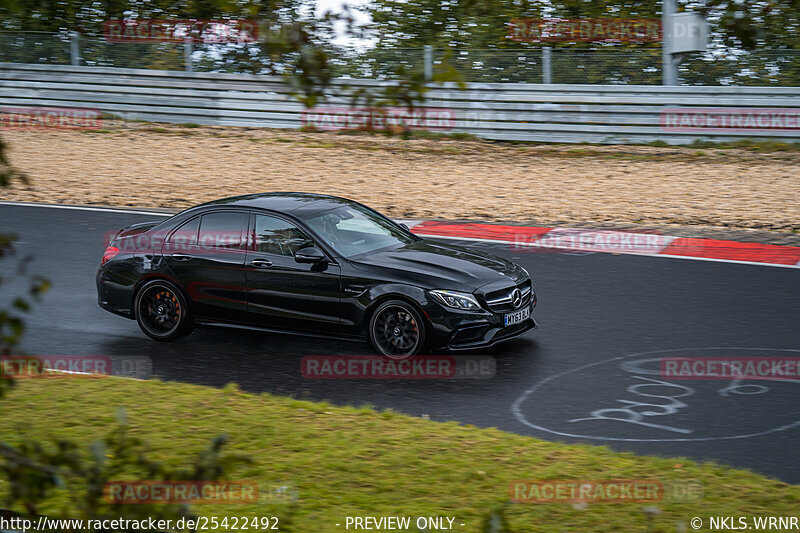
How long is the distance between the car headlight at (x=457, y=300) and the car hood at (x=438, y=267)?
0.18ft

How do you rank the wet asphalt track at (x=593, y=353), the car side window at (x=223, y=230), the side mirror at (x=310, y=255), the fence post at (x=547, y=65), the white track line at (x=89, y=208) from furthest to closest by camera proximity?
the fence post at (x=547, y=65), the white track line at (x=89, y=208), the car side window at (x=223, y=230), the side mirror at (x=310, y=255), the wet asphalt track at (x=593, y=353)

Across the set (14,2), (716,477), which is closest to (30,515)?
(14,2)

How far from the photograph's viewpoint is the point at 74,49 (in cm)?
2344

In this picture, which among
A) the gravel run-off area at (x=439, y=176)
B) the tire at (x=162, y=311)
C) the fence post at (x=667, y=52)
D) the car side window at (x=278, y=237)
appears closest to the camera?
the car side window at (x=278, y=237)

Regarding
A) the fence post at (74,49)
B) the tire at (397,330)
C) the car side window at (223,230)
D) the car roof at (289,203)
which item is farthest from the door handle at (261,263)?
the fence post at (74,49)

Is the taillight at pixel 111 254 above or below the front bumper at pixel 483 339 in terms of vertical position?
above

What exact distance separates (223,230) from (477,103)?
11.7 metres

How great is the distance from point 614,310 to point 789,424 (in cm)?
339

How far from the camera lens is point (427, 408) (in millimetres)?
7637

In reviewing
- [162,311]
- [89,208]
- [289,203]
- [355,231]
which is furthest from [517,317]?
[89,208]

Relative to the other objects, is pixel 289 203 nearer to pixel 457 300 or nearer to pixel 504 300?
pixel 457 300

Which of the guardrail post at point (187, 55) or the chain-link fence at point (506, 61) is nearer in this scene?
→ the chain-link fence at point (506, 61)

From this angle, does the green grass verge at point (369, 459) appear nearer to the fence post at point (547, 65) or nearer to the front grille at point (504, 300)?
the front grille at point (504, 300)

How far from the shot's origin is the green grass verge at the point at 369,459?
5.34 meters
